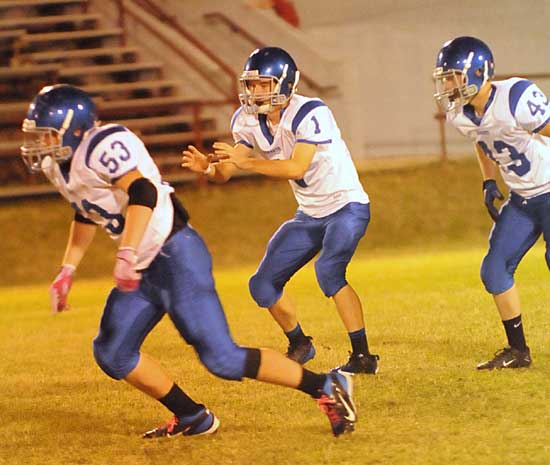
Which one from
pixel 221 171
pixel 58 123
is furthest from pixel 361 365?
pixel 58 123

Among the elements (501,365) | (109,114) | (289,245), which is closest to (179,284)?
(289,245)

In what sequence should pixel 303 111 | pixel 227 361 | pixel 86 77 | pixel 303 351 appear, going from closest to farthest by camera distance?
pixel 227 361, pixel 303 111, pixel 303 351, pixel 86 77

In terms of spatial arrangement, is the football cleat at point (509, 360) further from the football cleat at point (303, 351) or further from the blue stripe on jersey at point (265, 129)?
the blue stripe on jersey at point (265, 129)

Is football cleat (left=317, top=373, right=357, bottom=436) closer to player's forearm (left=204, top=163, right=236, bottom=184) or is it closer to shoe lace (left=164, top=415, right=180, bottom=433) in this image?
shoe lace (left=164, top=415, right=180, bottom=433)

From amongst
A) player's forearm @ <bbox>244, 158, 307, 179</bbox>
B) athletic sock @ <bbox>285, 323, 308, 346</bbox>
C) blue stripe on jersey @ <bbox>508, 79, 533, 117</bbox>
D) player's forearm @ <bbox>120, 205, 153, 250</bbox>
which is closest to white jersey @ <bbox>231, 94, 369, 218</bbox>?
player's forearm @ <bbox>244, 158, 307, 179</bbox>

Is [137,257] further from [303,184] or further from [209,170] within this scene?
[303,184]

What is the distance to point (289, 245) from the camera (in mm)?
5531

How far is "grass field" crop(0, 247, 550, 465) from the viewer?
404 centimetres

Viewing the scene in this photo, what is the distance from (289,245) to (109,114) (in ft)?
31.5

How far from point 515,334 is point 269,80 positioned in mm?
1749

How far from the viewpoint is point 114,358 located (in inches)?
168

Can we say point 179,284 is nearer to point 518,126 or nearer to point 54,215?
point 518,126

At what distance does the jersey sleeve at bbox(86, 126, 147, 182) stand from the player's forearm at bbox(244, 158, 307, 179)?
0.82m

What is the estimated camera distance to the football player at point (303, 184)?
5.18m
